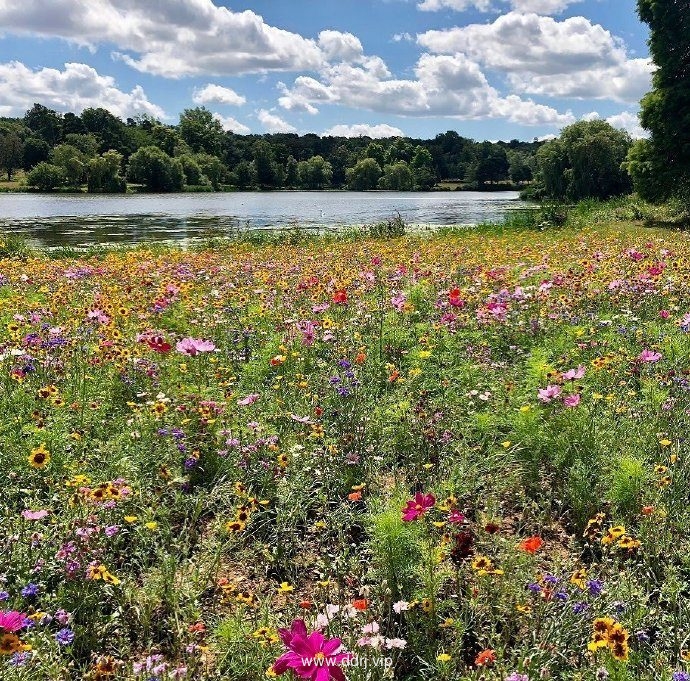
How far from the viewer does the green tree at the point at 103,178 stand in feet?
233

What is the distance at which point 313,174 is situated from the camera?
387 feet

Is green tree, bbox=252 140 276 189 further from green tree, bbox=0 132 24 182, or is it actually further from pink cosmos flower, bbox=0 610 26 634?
pink cosmos flower, bbox=0 610 26 634

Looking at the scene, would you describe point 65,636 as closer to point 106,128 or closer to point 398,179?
point 398,179

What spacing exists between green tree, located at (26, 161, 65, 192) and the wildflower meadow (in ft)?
257

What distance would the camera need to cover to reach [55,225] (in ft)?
99.0

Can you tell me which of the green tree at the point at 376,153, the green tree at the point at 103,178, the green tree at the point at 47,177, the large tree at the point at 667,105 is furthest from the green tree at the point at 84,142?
the large tree at the point at 667,105

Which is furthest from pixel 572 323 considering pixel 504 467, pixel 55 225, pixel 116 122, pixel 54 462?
pixel 116 122

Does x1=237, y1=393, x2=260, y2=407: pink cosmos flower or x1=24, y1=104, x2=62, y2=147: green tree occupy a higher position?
x1=24, y1=104, x2=62, y2=147: green tree

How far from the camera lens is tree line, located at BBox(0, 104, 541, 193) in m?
76.5

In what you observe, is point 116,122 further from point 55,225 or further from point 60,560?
point 60,560

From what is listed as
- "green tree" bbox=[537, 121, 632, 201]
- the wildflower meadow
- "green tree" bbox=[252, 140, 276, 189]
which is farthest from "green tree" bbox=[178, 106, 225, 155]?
the wildflower meadow

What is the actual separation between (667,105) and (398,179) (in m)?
97.6

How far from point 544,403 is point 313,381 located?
170 centimetres

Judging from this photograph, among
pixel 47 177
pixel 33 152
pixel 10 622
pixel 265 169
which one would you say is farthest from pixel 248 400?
pixel 33 152
